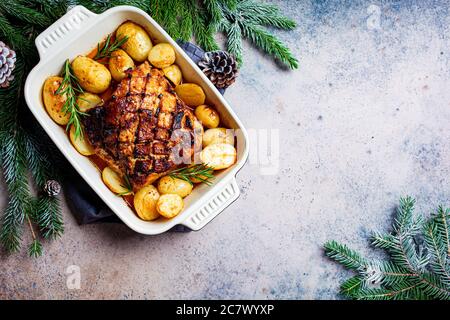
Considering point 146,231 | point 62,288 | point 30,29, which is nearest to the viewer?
point 146,231

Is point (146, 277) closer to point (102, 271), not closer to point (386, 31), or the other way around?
point (102, 271)

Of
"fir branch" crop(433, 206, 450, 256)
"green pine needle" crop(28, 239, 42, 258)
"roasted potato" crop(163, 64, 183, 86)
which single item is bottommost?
"green pine needle" crop(28, 239, 42, 258)

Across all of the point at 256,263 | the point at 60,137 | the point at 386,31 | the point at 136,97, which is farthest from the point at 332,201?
the point at 60,137

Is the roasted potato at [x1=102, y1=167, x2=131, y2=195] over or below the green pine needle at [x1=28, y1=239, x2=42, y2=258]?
over

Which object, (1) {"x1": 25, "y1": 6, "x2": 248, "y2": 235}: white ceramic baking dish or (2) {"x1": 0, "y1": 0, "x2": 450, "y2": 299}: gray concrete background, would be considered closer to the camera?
(1) {"x1": 25, "y1": 6, "x2": 248, "y2": 235}: white ceramic baking dish

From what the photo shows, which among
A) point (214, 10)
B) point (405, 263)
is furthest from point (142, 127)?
point (405, 263)

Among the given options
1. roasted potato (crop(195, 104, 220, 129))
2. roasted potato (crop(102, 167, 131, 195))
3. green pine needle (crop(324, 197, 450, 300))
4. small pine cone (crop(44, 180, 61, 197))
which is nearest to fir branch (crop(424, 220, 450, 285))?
green pine needle (crop(324, 197, 450, 300))

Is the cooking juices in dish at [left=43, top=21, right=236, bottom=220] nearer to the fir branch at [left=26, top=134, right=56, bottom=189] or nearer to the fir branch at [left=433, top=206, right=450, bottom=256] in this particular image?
the fir branch at [left=26, top=134, right=56, bottom=189]

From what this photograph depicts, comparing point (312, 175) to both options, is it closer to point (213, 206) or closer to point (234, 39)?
point (213, 206)
